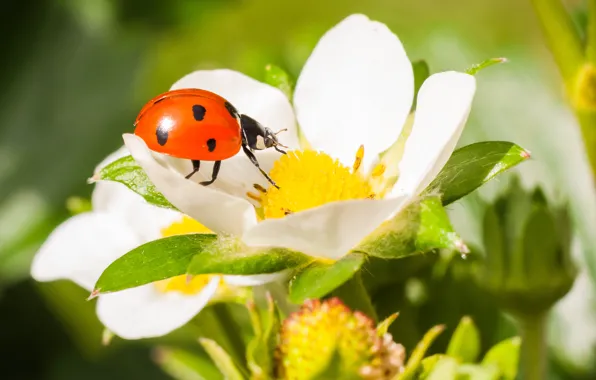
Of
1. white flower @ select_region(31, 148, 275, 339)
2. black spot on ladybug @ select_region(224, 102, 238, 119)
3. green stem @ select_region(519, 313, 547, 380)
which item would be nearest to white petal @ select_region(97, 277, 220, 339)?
white flower @ select_region(31, 148, 275, 339)

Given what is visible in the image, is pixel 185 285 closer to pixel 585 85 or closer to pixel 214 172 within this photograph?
pixel 214 172

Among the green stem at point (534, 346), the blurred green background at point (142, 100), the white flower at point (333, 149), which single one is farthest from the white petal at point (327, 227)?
the blurred green background at point (142, 100)

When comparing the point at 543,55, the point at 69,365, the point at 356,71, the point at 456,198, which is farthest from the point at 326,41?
the point at 543,55

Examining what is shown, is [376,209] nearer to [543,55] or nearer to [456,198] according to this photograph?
[456,198]

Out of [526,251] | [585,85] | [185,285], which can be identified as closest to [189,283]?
[185,285]

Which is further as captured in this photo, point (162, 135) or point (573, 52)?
point (573, 52)
